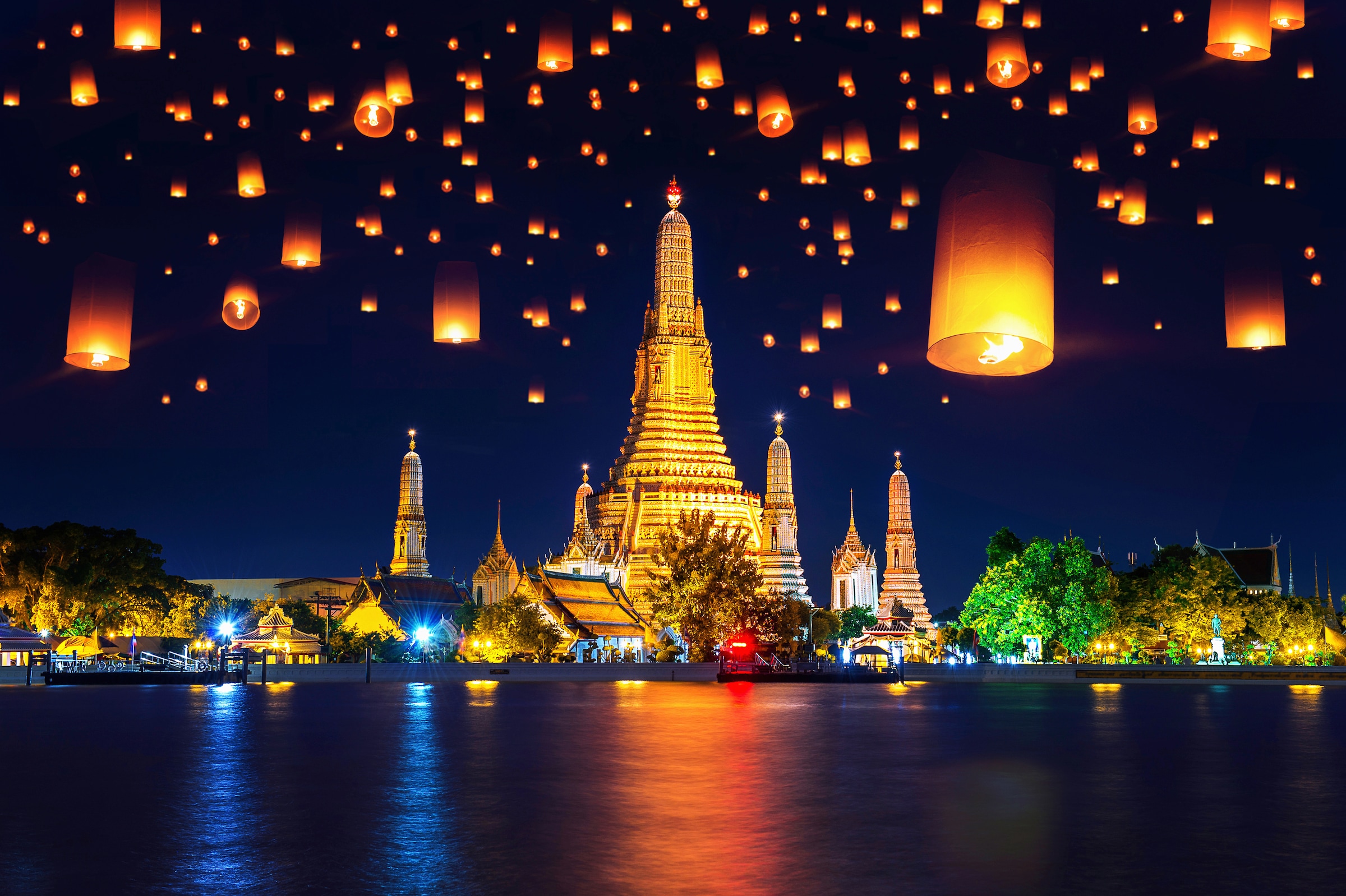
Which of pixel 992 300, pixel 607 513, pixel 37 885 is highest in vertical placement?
pixel 607 513

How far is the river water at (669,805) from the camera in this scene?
1127cm

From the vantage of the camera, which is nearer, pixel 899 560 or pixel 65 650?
pixel 65 650

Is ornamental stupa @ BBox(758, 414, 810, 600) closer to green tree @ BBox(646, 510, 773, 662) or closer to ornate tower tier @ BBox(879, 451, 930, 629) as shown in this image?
ornate tower tier @ BBox(879, 451, 930, 629)

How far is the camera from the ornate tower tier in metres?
133

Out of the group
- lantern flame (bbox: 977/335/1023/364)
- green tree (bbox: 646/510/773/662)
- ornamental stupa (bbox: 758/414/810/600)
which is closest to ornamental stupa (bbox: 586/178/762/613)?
ornamental stupa (bbox: 758/414/810/600)

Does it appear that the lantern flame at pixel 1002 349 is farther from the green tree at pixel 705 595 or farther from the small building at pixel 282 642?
the small building at pixel 282 642

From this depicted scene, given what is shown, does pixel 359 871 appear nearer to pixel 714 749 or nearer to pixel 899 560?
pixel 714 749

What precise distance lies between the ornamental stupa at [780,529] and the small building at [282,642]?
42.6 meters

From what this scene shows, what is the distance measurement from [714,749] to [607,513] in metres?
86.7

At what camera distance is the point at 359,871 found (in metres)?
11.3

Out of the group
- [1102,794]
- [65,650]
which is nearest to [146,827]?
[1102,794]

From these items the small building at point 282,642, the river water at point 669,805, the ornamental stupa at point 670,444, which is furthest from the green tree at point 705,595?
the river water at point 669,805

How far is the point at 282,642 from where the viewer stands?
243 ft

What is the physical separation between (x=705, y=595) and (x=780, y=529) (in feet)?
166
